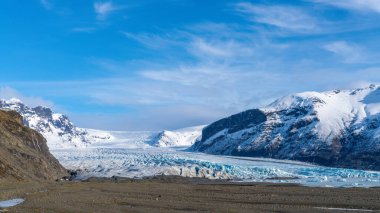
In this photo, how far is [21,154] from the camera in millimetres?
83000

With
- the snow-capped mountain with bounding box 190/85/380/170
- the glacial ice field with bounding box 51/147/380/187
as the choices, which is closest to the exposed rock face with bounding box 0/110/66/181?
the glacial ice field with bounding box 51/147/380/187

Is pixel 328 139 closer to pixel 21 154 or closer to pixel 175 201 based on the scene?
pixel 21 154

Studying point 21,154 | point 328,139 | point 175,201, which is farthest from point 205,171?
point 328,139

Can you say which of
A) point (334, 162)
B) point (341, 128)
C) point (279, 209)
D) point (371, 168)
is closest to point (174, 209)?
point (279, 209)

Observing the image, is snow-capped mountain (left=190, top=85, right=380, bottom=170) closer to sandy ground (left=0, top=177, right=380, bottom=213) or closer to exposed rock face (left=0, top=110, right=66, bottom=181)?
exposed rock face (left=0, top=110, right=66, bottom=181)

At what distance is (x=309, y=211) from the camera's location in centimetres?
4125

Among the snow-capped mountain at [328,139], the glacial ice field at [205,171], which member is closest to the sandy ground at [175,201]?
the glacial ice field at [205,171]

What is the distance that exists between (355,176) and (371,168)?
45.3m

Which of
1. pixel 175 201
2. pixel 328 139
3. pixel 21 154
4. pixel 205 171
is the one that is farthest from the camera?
pixel 328 139

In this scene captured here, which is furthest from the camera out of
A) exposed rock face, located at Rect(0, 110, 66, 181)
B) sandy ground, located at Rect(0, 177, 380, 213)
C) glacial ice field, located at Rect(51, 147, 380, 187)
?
glacial ice field, located at Rect(51, 147, 380, 187)

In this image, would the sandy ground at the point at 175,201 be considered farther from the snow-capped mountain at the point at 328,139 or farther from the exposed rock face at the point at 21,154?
the snow-capped mountain at the point at 328,139

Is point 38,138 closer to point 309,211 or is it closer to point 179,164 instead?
point 179,164

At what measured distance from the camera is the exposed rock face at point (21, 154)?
72.8m

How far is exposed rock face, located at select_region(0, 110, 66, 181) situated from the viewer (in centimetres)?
7282
